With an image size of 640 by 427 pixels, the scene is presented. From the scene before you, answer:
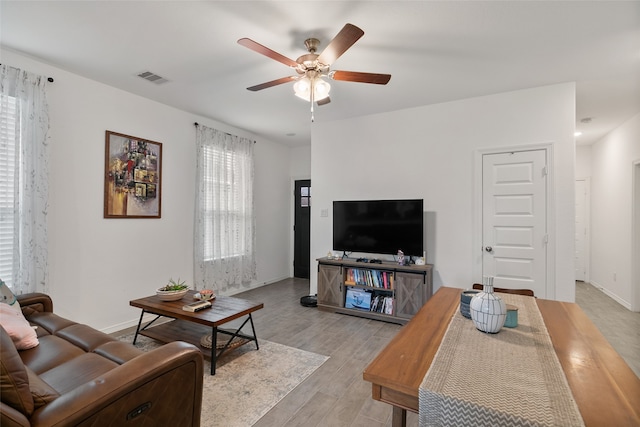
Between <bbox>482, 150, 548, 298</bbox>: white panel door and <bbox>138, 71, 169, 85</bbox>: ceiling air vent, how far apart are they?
3.74m

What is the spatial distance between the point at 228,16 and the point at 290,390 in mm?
2760

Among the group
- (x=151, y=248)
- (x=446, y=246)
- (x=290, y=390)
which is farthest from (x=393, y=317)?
(x=151, y=248)

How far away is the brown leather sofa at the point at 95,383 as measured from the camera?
1.09 m

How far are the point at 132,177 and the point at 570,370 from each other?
4.16 meters

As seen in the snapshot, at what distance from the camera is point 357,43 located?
2.51 metres

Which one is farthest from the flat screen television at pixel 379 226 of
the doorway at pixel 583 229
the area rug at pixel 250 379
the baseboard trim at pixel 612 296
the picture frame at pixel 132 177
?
the doorway at pixel 583 229

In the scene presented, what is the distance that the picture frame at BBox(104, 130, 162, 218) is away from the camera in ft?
11.2

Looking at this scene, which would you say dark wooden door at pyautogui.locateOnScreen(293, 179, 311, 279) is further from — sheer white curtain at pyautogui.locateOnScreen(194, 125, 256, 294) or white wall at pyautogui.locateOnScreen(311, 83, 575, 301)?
white wall at pyautogui.locateOnScreen(311, 83, 575, 301)

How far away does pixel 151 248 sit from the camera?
12.6 feet

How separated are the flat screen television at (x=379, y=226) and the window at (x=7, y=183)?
11.0 feet

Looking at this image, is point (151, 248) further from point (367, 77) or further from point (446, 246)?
point (446, 246)

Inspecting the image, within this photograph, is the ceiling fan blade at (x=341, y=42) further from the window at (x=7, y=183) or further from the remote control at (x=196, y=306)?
the window at (x=7, y=183)

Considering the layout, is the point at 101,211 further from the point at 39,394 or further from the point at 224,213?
the point at 39,394

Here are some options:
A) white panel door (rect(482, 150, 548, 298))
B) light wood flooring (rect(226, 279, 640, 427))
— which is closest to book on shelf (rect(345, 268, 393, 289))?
light wood flooring (rect(226, 279, 640, 427))
